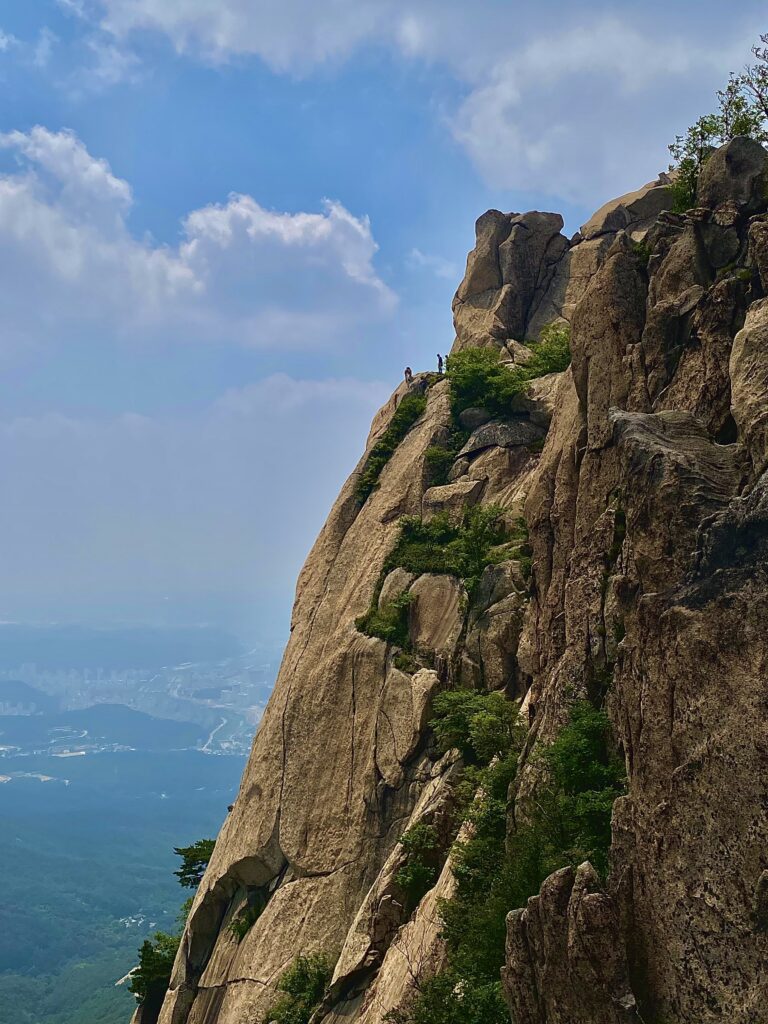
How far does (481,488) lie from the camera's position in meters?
33.9

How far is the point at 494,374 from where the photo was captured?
37.6 m

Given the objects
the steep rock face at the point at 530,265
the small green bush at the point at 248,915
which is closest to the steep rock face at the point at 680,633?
the small green bush at the point at 248,915

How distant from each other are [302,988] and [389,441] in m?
24.5

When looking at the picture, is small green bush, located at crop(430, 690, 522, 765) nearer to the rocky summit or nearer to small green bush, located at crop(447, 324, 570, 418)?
the rocky summit

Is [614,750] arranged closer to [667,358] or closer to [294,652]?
[667,358]

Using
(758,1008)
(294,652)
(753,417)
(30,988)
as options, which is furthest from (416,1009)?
(30,988)

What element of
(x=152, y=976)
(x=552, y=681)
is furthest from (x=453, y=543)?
(x=152, y=976)

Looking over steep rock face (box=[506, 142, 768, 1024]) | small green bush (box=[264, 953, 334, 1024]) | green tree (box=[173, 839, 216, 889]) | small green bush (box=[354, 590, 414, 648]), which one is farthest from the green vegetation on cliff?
green tree (box=[173, 839, 216, 889])

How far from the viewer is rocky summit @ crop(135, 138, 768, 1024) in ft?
36.0

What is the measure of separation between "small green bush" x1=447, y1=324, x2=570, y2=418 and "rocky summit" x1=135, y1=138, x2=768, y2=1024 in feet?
0.46

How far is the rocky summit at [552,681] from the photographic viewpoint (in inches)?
432

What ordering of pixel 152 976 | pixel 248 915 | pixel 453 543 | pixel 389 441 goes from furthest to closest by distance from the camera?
pixel 389 441 → pixel 152 976 → pixel 453 543 → pixel 248 915

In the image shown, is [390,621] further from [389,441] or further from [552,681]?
[389,441]

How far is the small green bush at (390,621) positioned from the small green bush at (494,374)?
Answer: 11328mm
